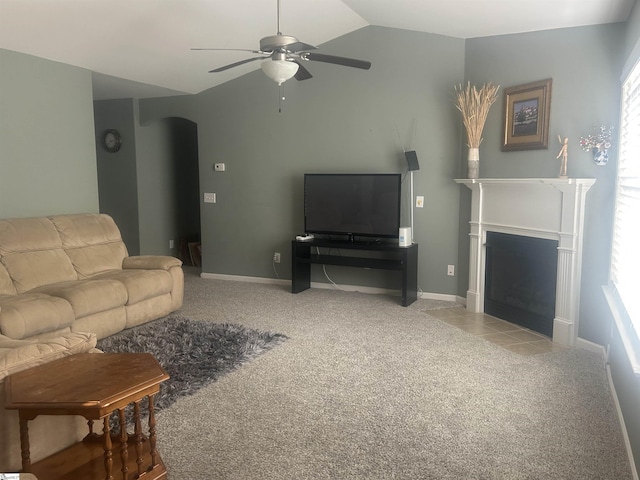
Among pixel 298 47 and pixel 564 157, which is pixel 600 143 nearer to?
pixel 564 157

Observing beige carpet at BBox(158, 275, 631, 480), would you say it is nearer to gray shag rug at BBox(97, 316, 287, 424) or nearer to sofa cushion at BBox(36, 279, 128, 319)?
gray shag rug at BBox(97, 316, 287, 424)

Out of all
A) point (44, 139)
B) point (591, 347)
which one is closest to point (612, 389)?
point (591, 347)

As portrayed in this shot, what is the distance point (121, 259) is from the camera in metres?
4.98

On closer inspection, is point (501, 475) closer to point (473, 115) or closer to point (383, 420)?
point (383, 420)

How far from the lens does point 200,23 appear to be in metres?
4.52

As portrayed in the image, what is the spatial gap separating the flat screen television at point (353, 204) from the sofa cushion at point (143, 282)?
72.0 inches

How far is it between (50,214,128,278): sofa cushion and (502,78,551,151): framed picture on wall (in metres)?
3.86

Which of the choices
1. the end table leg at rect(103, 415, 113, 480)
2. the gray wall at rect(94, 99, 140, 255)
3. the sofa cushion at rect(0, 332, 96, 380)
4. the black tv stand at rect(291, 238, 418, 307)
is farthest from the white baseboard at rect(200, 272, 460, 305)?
the end table leg at rect(103, 415, 113, 480)

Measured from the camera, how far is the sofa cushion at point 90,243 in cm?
455

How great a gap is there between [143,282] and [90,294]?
567mm

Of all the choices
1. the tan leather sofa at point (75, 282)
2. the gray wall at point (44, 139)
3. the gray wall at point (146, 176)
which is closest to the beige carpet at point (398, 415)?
the tan leather sofa at point (75, 282)

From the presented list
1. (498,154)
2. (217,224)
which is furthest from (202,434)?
(217,224)

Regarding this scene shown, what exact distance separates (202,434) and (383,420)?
37.9 inches

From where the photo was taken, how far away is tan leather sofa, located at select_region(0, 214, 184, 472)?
11.3 ft
